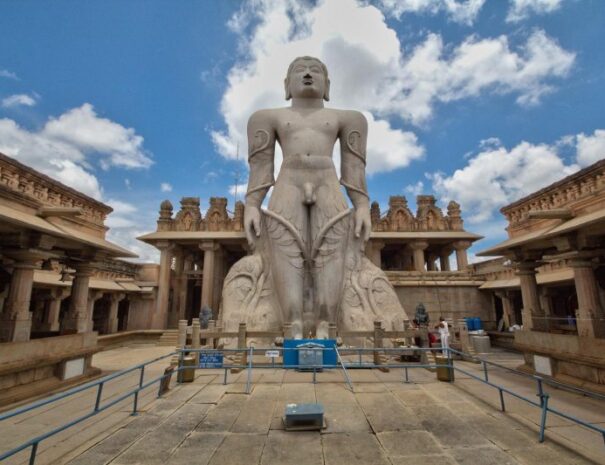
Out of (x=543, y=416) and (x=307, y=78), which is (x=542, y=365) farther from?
(x=307, y=78)

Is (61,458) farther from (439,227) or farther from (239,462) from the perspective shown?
(439,227)

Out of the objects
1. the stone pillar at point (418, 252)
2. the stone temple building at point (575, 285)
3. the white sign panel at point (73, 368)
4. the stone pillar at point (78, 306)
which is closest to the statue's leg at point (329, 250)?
the stone temple building at point (575, 285)

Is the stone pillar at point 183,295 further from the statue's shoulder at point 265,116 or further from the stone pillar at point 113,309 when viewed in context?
the statue's shoulder at point 265,116

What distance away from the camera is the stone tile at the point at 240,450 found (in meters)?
3.51

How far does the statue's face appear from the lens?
450 inches

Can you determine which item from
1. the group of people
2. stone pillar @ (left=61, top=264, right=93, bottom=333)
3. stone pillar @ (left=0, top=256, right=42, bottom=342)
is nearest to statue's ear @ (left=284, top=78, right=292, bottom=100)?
stone pillar @ (left=61, top=264, right=93, bottom=333)

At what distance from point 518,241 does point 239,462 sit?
868cm

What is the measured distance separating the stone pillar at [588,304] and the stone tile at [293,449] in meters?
7.18

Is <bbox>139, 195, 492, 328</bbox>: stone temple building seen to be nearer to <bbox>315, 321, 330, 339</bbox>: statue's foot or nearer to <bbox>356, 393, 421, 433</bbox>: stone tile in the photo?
<bbox>315, 321, 330, 339</bbox>: statue's foot

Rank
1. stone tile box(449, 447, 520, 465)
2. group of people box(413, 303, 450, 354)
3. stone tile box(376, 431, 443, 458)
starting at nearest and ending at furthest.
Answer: stone tile box(449, 447, 520, 465)
stone tile box(376, 431, 443, 458)
group of people box(413, 303, 450, 354)

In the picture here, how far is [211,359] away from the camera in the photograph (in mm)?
7043

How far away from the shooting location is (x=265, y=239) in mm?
11336

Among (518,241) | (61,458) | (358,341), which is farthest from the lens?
(358,341)

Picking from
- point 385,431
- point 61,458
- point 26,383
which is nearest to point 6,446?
point 61,458
